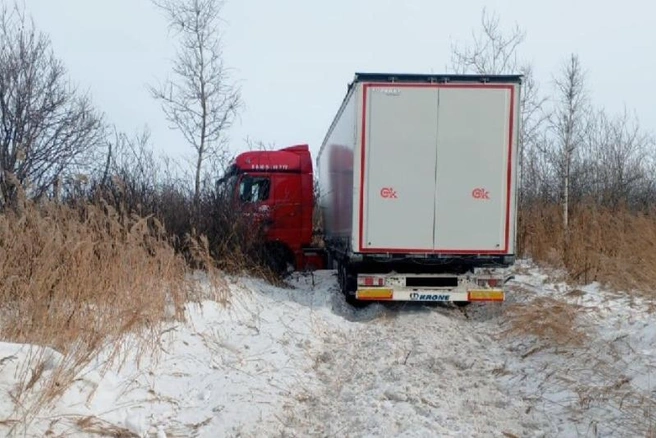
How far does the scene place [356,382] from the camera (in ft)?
18.5

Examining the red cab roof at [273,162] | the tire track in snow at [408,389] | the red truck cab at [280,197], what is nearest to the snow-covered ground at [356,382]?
the tire track in snow at [408,389]

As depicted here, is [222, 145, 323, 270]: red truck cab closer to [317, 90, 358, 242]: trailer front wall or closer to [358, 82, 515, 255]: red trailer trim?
[317, 90, 358, 242]: trailer front wall

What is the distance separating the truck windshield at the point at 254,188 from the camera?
1286 cm

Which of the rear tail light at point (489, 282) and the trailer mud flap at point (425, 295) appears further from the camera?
the rear tail light at point (489, 282)

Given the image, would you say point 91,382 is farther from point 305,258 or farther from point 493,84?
point 305,258

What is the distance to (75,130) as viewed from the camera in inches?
579

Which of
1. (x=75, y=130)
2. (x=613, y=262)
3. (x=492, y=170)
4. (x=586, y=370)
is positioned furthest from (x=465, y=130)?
(x=75, y=130)

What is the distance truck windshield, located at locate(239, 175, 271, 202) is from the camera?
42.2 feet

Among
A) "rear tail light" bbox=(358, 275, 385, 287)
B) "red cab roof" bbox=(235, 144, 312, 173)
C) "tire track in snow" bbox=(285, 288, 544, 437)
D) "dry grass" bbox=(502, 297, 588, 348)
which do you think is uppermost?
"red cab roof" bbox=(235, 144, 312, 173)

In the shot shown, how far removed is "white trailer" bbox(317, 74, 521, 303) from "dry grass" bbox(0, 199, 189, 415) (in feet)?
10.4

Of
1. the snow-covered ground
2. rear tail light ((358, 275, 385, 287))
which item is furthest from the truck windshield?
the snow-covered ground

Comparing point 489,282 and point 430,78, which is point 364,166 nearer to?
point 430,78

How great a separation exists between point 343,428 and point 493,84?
20.1 feet

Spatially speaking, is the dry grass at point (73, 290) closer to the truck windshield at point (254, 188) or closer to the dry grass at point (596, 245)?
the truck windshield at point (254, 188)
